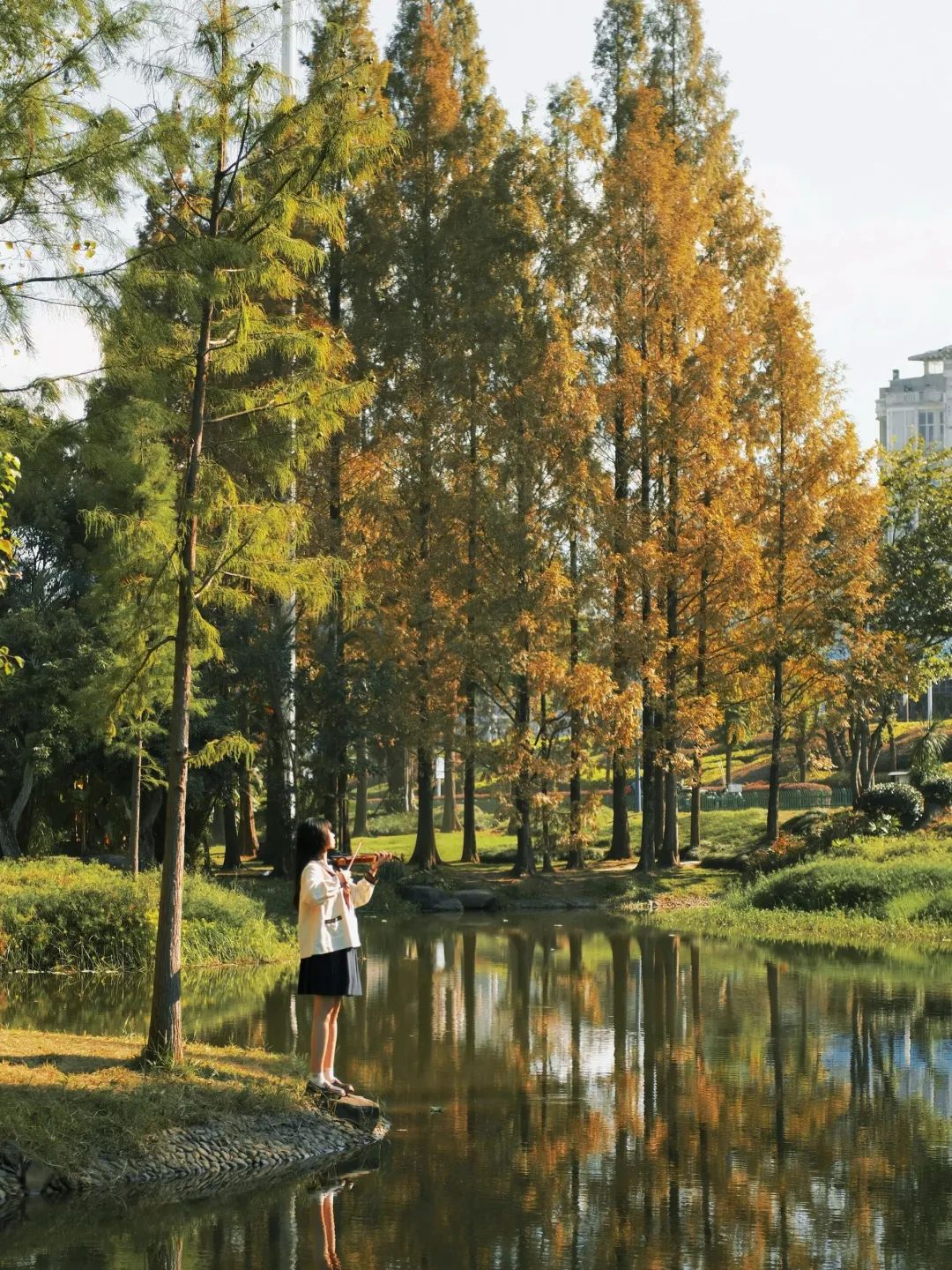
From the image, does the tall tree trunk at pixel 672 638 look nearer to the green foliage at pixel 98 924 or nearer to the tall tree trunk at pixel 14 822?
the tall tree trunk at pixel 14 822

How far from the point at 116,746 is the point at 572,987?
785cm

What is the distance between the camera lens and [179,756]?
36.6 ft

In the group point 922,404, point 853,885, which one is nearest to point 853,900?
point 853,885

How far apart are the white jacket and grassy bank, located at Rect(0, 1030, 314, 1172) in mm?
1007

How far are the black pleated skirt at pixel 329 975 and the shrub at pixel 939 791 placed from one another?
2278 cm

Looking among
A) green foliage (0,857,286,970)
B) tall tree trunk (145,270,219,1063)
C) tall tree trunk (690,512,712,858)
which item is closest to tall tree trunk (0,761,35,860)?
green foliage (0,857,286,970)

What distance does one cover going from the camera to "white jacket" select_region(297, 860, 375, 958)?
10.7 metres

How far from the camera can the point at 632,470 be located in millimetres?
33906

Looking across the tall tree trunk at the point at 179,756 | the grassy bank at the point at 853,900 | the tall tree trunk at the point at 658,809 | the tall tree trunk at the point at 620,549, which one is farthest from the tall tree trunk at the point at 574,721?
the tall tree trunk at the point at 179,756

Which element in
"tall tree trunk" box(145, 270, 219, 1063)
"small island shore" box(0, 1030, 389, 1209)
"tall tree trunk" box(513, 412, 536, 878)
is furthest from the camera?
"tall tree trunk" box(513, 412, 536, 878)

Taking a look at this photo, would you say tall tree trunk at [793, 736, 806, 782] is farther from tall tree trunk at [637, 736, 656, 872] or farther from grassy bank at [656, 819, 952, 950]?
grassy bank at [656, 819, 952, 950]

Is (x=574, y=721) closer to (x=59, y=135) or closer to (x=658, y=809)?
(x=658, y=809)

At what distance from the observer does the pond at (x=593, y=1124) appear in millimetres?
7965

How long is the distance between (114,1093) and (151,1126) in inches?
18.0
